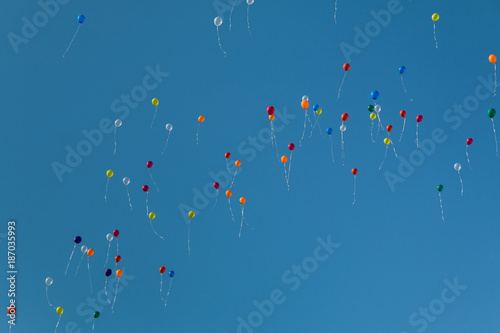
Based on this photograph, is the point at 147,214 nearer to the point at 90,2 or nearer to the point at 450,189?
the point at 90,2

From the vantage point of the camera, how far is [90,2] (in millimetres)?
3301

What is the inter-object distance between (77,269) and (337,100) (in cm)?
182

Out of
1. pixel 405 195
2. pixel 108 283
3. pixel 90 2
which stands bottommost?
pixel 405 195

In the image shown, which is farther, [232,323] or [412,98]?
[412,98]

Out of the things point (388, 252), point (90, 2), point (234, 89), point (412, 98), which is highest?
point (90, 2)

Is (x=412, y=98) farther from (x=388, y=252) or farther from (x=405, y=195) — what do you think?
(x=388, y=252)

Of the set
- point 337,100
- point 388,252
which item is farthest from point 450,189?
point 337,100

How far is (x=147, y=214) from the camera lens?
10.6 ft

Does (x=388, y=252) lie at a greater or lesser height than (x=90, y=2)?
lesser

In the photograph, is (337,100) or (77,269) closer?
(77,269)

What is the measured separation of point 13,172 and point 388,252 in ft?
7.32

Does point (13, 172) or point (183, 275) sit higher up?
point (13, 172)

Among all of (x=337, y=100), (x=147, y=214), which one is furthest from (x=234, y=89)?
(x=147, y=214)

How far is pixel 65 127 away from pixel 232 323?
1491 mm
